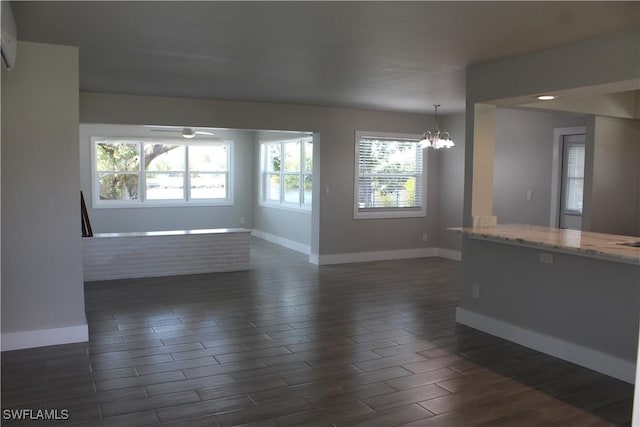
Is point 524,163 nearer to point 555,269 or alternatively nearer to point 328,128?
point 328,128

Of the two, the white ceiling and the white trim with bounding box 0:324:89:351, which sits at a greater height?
the white ceiling

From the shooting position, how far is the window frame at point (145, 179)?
9.42 meters

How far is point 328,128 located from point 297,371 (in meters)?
4.74

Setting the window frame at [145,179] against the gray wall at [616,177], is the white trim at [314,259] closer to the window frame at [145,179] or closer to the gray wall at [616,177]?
the window frame at [145,179]

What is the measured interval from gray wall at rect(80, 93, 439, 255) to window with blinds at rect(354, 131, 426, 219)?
0.39 ft

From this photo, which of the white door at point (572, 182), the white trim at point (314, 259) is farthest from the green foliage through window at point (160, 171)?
the white door at point (572, 182)

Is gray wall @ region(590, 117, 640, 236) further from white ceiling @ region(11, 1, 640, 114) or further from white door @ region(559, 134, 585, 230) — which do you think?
white ceiling @ region(11, 1, 640, 114)

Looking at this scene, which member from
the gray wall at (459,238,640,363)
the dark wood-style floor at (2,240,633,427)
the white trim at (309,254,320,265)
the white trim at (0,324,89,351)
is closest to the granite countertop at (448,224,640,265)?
the gray wall at (459,238,640,363)

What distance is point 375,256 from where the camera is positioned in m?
8.18

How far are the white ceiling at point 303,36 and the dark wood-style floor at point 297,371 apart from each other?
232 cm

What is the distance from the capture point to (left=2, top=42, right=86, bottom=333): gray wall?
152 inches

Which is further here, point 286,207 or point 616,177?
point 286,207
